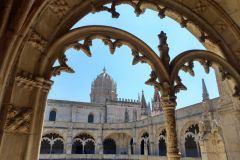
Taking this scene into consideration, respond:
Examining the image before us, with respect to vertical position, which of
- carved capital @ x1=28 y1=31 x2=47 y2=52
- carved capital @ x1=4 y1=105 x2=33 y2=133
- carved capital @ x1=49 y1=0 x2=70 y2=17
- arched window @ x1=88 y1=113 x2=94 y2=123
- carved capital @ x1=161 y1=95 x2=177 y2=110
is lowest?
carved capital @ x1=4 y1=105 x2=33 y2=133

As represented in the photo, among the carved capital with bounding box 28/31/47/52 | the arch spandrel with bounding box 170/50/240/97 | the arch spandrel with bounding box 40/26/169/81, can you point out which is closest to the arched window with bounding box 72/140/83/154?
the arch spandrel with bounding box 170/50/240/97

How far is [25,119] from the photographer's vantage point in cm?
155

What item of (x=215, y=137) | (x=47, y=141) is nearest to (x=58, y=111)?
(x=47, y=141)

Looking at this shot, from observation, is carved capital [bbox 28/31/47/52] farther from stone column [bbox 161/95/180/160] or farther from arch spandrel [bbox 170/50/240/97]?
arch spandrel [bbox 170/50/240/97]

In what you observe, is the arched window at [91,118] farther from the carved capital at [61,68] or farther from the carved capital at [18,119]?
the carved capital at [18,119]

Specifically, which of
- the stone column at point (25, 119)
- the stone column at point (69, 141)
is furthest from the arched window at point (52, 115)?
the stone column at point (25, 119)

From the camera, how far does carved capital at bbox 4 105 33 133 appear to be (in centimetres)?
144

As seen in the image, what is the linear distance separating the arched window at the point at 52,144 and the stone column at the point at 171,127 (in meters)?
25.2

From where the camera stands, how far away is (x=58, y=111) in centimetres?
3031

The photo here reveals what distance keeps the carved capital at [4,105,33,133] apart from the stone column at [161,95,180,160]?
127 centimetres

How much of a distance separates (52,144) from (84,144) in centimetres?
395

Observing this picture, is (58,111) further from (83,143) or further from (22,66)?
(22,66)

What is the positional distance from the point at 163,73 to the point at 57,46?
1.12 m

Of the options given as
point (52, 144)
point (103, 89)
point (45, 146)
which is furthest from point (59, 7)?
point (103, 89)
